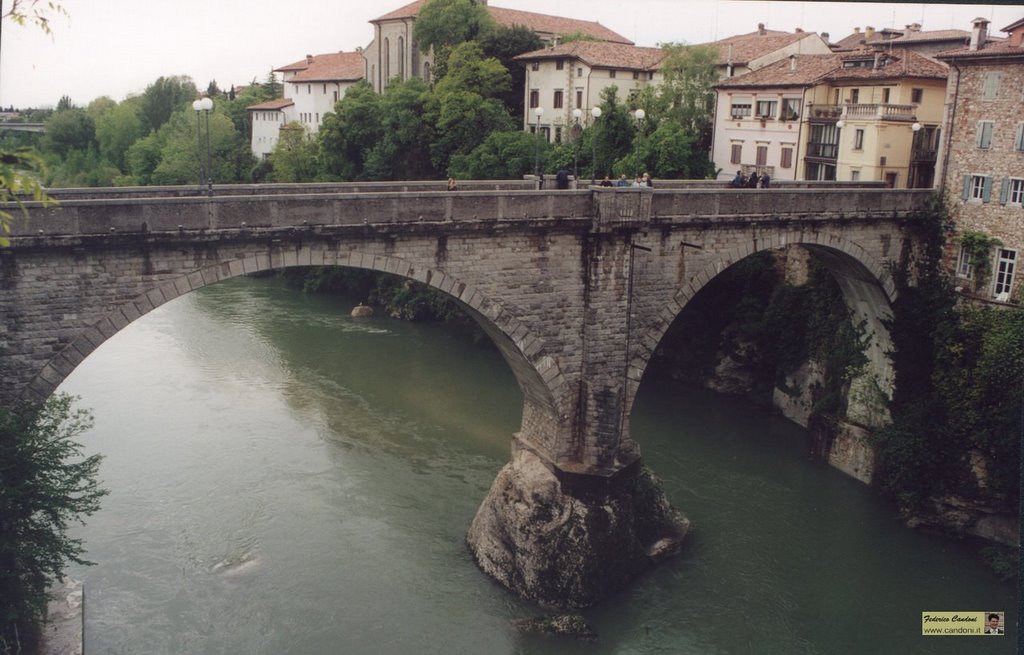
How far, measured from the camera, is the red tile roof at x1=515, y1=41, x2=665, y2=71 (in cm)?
3934

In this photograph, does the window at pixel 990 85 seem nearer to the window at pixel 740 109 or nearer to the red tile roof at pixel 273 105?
the window at pixel 740 109

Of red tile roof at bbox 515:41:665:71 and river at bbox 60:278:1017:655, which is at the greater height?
red tile roof at bbox 515:41:665:71

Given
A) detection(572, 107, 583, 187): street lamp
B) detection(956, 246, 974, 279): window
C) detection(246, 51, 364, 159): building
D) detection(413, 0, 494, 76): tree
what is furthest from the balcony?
detection(246, 51, 364, 159): building

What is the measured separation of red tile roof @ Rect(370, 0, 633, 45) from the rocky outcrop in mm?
36359

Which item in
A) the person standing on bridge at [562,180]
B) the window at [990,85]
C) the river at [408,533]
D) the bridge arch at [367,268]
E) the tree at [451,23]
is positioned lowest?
the river at [408,533]

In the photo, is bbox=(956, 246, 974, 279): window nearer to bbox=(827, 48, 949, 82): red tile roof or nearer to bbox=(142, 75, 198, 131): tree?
bbox=(827, 48, 949, 82): red tile roof

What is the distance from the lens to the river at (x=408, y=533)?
14.6 m

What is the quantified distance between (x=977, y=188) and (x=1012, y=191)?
3.10ft

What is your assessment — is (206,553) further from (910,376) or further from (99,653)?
(910,376)

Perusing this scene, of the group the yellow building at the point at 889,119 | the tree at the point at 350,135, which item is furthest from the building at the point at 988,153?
the tree at the point at 350,135

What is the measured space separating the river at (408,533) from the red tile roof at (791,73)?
38.4 feet

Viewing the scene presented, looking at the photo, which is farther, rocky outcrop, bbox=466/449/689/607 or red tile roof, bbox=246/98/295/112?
red tile roof, bbox=246/98/295/112

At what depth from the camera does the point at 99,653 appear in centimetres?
1343

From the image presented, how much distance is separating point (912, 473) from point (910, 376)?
2.38m
